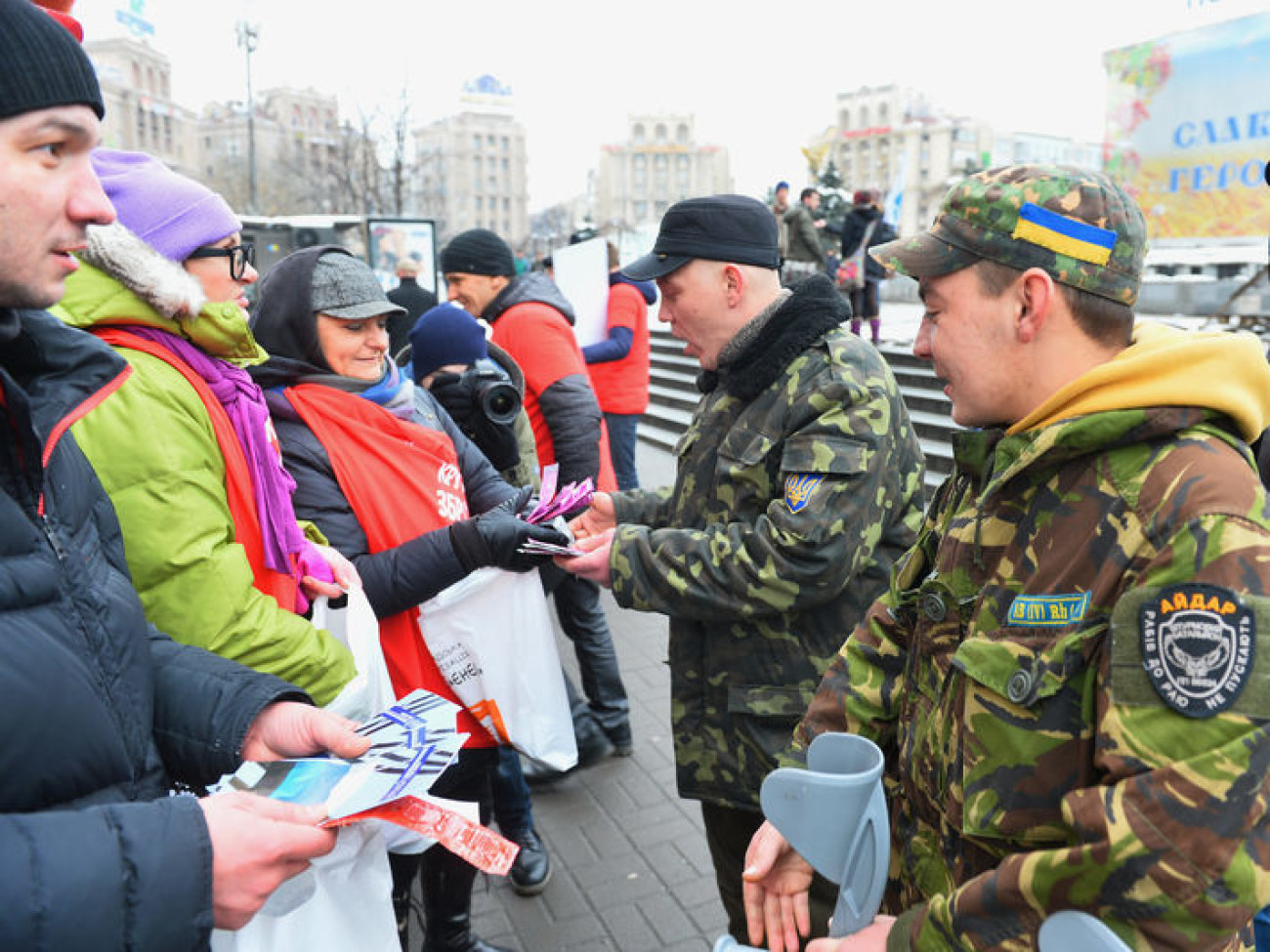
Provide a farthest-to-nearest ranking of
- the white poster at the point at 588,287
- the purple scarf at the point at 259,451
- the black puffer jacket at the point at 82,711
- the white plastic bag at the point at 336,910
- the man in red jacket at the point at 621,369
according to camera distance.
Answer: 1. the white poster at the point at 588,287
2. the man in red jacket at the point at 621,369
3. the purple scarf at the point at 259,451
4. the white plastic bag at the point at 336,910
5. the black puffer jacket at the point at 82,711

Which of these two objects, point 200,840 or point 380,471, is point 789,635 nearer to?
point 380,471

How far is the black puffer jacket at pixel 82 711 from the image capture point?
101cm

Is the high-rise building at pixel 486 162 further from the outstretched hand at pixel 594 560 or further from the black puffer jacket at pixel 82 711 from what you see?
the black puffer jacket at pixel 82 711

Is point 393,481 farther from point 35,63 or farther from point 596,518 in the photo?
point 35,63

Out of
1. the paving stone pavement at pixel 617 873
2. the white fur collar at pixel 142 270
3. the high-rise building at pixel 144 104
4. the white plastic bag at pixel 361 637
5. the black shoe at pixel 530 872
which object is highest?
the high-rise building at pixel 144 104

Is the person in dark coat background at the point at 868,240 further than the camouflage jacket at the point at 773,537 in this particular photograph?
Yes

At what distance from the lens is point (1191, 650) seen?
3.52ft

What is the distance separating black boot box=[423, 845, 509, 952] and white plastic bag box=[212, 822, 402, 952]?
122 centimetres

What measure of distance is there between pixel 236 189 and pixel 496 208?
71.6m

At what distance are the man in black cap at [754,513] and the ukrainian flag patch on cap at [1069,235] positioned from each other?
2.81 ft

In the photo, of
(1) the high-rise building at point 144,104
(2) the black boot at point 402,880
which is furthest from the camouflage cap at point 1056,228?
(1) the high-rise building at point 144,104

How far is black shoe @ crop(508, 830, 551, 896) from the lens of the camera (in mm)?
3418

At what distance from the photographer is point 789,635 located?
7.54ft

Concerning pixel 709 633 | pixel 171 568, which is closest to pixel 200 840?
pixel 171 568
